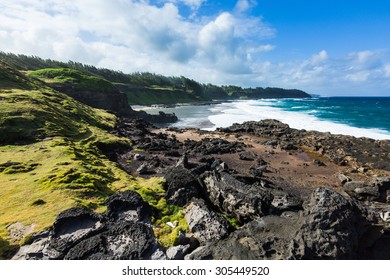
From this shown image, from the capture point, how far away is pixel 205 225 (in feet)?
39.3

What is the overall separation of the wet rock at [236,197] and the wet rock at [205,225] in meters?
1.85

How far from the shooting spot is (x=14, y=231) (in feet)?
37.9

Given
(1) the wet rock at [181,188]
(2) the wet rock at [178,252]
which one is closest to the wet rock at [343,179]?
(1) the wet rock at [181,188]

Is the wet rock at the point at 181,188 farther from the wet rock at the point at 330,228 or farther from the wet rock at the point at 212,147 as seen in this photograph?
the wet rock at the point at 212,147

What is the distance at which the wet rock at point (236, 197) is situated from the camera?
13000mm

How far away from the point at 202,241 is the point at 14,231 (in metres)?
8.86

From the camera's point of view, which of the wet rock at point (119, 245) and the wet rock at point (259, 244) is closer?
the wet rock at point (259, 244)

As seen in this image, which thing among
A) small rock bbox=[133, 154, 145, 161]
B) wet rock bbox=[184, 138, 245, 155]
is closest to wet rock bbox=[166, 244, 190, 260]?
small rock bbox=[133, 154, 145, 161]

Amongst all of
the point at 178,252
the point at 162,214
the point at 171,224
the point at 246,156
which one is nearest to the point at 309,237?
the point at 178,252

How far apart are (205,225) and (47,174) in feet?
39.8

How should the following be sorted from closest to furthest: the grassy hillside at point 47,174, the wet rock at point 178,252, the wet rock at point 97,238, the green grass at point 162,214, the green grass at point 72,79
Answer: the wet rock at point 97,238
the wet rock at point 178,252
the green grass at point 162,214
the grassy hillside at point 47,174
the green grass at point 72,79

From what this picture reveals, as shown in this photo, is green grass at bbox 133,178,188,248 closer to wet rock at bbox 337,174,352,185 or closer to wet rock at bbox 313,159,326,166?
wet rock at bbox 337,174,352,185

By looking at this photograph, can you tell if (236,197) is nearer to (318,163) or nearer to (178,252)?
(178,252)
